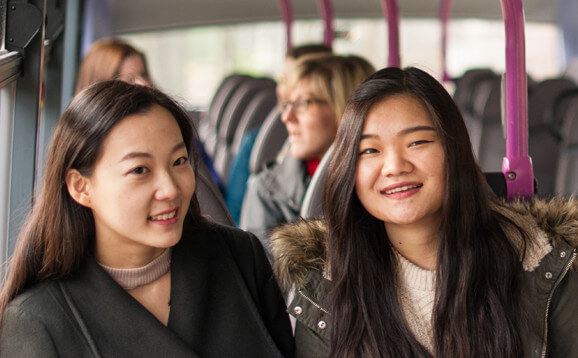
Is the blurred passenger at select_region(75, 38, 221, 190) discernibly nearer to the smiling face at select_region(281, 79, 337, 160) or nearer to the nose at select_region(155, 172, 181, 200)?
the smiling face at select_region(281, 79, 337, 160)

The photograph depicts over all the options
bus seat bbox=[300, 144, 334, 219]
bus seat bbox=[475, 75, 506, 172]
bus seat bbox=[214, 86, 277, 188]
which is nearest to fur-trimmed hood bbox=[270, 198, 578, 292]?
bus seat bbox=[300, 144, 334, 219]

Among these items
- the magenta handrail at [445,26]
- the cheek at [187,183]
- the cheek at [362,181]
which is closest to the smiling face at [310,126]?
the cheek at [362,181]

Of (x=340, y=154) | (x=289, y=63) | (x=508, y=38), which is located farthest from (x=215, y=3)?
(x=340, y=154)

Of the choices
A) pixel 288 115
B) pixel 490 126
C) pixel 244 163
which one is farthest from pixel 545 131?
pixel 288 115

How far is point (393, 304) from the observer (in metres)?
1.45

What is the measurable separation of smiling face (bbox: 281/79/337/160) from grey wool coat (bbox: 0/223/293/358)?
94cm

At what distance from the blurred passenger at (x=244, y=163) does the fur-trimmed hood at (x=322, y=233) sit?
151 cm

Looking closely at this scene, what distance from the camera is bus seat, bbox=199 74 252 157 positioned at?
4809 mm

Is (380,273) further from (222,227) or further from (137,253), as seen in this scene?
(137,253)

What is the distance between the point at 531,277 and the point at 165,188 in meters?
0.71

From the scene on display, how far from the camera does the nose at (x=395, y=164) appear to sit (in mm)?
1361

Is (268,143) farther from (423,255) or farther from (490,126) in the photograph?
(423,255)

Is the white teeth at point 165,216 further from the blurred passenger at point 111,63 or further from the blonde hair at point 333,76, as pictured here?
the blurred passenger at point 111,63

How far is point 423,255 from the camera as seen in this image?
4.94ft
